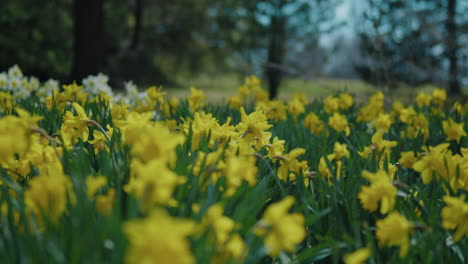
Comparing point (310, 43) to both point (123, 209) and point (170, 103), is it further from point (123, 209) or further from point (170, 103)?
point (123, 209)

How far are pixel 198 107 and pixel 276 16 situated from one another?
12828 mm

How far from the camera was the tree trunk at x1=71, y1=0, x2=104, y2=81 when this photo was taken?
7.02 m

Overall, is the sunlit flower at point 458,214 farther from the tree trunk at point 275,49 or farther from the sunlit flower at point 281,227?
the tree trunk at point 275,49

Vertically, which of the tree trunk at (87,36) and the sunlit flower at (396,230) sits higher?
the tree trunk at (87,36)

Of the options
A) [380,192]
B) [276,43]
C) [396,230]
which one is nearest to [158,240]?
[396,230]

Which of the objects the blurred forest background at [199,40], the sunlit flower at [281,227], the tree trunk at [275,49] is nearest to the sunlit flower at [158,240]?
the sunlit flower at [281,227]

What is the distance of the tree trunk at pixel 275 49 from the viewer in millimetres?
15039

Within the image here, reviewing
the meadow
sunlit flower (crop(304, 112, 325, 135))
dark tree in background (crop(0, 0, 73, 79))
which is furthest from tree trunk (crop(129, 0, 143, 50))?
the meadow

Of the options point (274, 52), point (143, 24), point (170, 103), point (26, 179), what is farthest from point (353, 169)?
point (143, 24)

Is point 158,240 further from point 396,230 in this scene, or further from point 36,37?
point 36,37

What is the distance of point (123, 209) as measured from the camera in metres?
1.32

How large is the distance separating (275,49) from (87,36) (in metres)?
9.38

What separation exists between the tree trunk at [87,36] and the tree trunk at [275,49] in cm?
841

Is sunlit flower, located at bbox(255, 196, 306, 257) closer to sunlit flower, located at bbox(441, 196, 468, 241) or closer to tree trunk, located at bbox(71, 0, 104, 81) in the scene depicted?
sunlit flower, located at bbox(441, 196, 468, 241)
